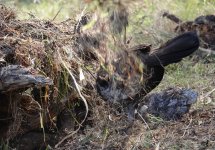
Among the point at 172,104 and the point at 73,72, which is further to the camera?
the point at 172,104

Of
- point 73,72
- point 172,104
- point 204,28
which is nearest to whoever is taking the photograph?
point 73,72

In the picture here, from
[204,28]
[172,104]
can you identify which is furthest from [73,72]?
[204,28]

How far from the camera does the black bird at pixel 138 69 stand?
4.17 m

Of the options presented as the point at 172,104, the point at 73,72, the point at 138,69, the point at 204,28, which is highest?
the point at 204,28

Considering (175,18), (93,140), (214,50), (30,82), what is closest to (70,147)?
(93,140)

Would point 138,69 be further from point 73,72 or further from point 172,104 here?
point 172,104

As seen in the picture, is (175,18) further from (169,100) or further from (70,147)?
(70,147)

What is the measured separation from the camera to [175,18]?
8.01m

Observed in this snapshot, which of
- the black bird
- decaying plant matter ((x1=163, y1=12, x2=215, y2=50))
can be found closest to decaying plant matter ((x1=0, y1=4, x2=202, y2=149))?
the black bird

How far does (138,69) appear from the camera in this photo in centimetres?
425

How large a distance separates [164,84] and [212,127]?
1.83 m

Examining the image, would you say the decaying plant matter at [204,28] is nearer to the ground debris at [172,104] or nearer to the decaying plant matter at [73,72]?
the ground debris at [172,104]

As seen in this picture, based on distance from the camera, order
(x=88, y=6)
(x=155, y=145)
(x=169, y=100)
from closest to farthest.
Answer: (x=88, y=6)
(x=155, y=145)
(x=169, y=100)

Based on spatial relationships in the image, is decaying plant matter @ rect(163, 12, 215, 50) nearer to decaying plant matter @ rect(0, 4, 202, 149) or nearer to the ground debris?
the ground debris
